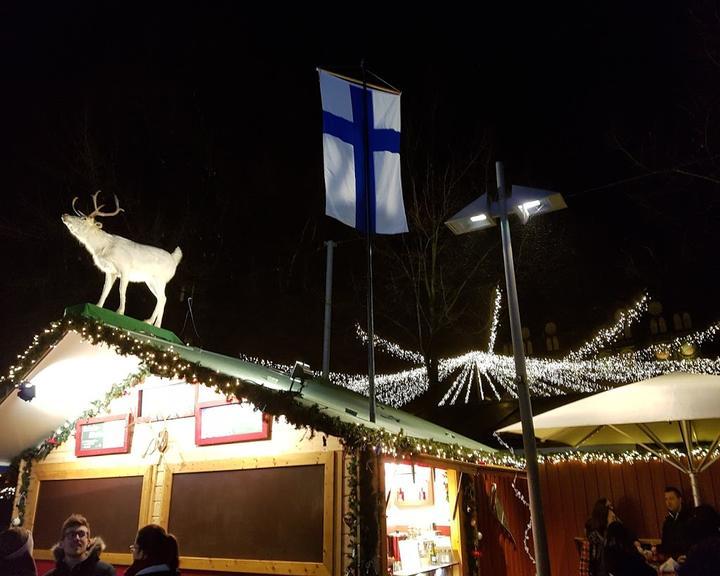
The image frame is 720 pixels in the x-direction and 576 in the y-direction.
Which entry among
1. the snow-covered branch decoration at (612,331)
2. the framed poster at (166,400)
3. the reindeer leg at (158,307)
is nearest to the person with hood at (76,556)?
the framed poster at (166,400)

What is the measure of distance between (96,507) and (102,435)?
92 cm

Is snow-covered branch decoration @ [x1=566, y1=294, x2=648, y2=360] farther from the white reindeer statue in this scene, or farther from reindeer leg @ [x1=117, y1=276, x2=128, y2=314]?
reindeer leg @ [x1=117, y1=276, x2=128, y2=314]

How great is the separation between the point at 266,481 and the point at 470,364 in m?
10.7

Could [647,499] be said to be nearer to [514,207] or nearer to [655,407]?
[655,407]

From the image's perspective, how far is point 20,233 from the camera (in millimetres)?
15547

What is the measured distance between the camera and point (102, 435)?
7488mm

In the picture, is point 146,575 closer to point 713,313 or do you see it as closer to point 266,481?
point 266,481

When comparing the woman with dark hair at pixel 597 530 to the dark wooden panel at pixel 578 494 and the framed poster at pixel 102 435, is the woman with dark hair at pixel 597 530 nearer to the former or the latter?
the dark wooden panel at pixel 578 494

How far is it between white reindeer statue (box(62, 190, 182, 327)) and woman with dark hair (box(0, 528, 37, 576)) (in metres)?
3.21

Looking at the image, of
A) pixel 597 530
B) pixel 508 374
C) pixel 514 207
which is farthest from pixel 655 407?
pixel 508 374

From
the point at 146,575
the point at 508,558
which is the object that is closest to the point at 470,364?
the point at 508,558

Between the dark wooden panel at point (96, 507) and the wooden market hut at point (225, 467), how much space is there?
2 centimetres

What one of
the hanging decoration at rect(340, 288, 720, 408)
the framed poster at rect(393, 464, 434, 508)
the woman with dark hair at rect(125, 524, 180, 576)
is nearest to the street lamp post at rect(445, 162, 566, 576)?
the framed poster at rect(393, 464, 434, 508)

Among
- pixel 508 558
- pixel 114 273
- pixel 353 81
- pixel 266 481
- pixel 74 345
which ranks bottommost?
pixel 508 558
